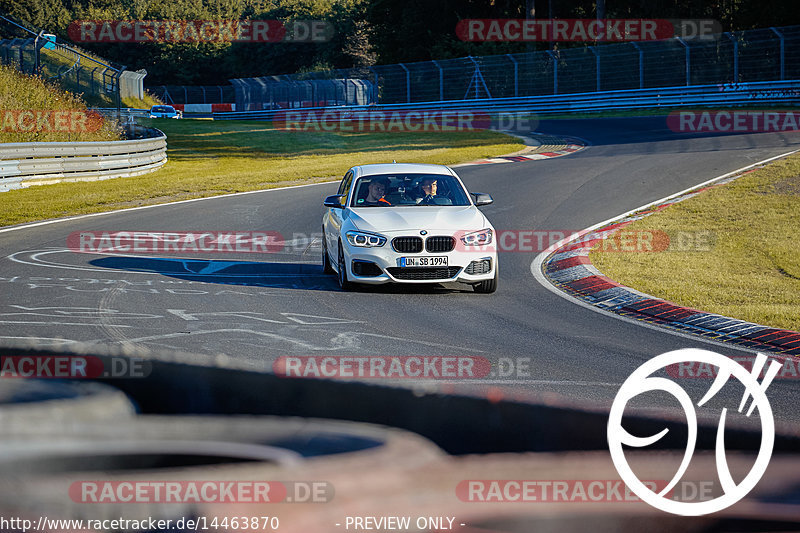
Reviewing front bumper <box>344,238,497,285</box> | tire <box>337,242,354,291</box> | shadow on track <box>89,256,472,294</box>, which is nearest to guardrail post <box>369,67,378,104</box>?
shadow on track <box>89,256,472,294</box>

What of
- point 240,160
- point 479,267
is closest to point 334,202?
point 479,267

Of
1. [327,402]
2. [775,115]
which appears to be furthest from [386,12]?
[327,402]

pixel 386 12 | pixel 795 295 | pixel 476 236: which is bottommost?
pixel 795 295

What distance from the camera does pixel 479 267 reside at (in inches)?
450

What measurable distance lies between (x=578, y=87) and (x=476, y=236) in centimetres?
3991

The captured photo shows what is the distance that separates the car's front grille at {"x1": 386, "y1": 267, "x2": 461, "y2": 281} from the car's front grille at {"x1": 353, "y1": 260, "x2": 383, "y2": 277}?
0.16 metres

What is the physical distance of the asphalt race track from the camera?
26.5ft

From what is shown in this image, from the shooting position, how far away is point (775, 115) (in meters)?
35.5

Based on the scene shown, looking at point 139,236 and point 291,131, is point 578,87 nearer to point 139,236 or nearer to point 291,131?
point 291,131

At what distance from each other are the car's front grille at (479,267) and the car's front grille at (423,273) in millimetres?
139

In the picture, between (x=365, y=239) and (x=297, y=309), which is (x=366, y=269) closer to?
(x=365, y=239)

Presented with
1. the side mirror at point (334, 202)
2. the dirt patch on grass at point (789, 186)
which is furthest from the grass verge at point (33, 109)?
the dirt patch on grass at point (789, 186)

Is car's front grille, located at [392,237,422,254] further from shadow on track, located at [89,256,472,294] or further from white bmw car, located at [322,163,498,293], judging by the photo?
shadow on track, located at [89,256,472,294]

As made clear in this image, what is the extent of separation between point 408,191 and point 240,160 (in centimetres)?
2507
